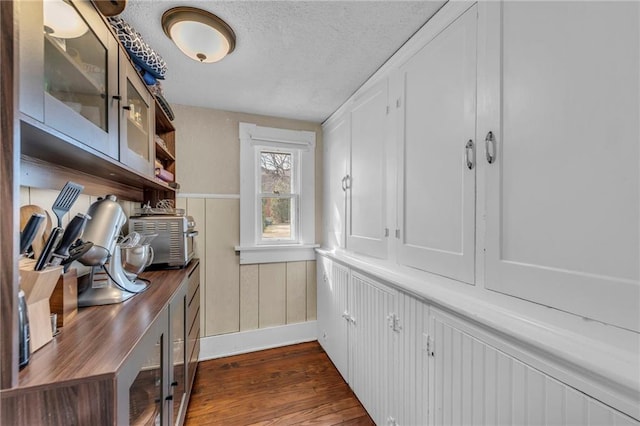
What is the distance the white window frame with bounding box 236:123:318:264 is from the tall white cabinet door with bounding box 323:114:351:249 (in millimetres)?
153

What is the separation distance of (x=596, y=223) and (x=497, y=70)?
616 millimetres

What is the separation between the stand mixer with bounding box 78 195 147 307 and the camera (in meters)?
1.10

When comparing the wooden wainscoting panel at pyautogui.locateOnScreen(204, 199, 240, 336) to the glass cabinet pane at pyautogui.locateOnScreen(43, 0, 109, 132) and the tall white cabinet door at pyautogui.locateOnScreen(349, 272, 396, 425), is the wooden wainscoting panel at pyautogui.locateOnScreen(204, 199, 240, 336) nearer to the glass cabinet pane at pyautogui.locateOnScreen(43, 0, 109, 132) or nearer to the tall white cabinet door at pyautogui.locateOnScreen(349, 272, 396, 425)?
the tall white cabinet door at pyautogui.locateOnScreen(349, 272, 396, 425)

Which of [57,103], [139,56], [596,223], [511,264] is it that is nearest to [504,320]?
[511,264]

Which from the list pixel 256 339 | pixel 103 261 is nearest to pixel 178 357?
pixel 103 261

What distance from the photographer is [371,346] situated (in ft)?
5.60

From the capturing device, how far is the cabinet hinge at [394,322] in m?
1.43

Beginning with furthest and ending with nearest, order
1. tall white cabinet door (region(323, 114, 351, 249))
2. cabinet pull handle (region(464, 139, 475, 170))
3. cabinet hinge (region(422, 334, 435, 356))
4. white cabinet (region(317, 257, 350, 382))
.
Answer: tall white cabinet door (region(323, 114, 351, 249)) < white cabinet (region(317, 257, 350, 382)) < cabinet hinge (region(422, 334, 435, 356)) < cabinet pull handle (region(464, 139, 475, 170))

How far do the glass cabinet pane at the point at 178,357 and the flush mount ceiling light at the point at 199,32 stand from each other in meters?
1.39

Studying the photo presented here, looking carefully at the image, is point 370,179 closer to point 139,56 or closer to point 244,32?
point 244,32

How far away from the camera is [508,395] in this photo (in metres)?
0.85

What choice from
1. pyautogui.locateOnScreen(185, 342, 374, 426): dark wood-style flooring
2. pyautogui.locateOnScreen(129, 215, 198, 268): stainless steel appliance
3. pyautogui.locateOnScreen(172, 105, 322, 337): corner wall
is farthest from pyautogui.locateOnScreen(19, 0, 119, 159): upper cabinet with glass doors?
pyautogui.locateOnScreen(185, 342, 374, 426): dark wood-style flooring

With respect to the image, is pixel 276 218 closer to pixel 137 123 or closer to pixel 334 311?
pixel 334 311

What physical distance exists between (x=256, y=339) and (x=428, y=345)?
1.89m
